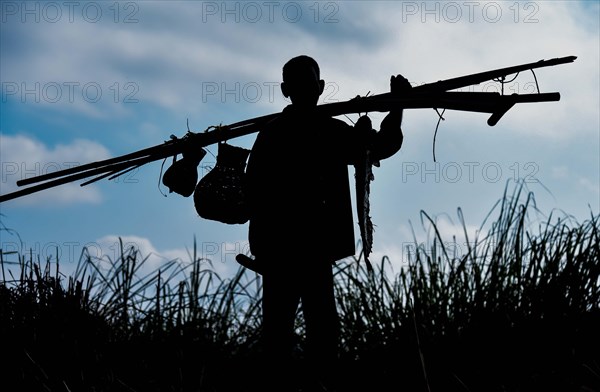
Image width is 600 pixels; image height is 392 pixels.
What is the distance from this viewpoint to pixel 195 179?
4.96m

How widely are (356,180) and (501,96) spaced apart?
91cm

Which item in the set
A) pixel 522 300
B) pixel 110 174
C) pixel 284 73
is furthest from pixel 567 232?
pixel 110 174

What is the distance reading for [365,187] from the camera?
4270 millimetres

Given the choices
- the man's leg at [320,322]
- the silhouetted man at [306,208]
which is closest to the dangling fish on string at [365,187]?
the silhouetted man at [306,208]

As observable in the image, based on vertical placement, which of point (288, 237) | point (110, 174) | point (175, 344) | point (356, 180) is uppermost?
point (110, 174)

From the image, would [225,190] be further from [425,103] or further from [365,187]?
[425,103]

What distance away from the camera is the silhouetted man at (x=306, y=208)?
433 cm

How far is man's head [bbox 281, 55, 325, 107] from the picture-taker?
14.4 feet

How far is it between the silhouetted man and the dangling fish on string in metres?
0.02

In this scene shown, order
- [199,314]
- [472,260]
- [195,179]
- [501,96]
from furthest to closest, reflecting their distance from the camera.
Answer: [199,314] < [472,260] < [195,179] < [501,96]

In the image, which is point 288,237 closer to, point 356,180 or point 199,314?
point 356,180

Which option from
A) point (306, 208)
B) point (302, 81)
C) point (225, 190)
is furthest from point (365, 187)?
point (225, 190)

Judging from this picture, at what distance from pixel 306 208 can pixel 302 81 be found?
0.71 metres

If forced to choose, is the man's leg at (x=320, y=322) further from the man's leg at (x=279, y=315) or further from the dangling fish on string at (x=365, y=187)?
the dangling fish on string at (x=365, y=187)
